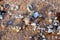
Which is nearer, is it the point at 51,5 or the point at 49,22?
the point at 49,22

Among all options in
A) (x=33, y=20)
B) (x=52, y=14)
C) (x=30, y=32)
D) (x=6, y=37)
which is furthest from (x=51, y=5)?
(x=6, y=37)

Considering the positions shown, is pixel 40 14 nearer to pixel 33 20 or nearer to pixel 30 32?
pixel 33 20

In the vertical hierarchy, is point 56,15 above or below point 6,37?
above

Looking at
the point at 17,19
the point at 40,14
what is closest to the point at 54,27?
the point at 40,14

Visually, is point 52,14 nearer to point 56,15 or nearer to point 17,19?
point 56,15

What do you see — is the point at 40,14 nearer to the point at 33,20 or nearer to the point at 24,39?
the point at 33,20

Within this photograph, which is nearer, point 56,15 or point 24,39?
point 24,39

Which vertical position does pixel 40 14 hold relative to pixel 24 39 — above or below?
above

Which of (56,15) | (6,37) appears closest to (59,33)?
(56,15)
